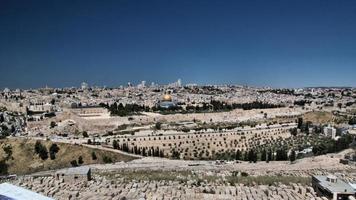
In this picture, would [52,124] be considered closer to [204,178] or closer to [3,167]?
[3,167]

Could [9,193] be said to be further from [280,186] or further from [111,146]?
[111,146]

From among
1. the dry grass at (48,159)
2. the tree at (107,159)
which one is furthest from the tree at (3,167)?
the tree at (107,159)

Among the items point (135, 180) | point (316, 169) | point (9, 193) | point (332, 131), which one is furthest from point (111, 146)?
point (9, 193)

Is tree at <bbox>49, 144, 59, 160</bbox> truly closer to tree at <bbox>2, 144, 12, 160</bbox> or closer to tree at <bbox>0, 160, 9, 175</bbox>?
tree at <bbox>2, 144, 12, 160</bbox>

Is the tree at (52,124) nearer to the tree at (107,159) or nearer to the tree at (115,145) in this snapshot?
the tree at (115,145)

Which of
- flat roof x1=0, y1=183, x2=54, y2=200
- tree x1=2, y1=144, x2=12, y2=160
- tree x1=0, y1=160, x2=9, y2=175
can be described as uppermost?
flat roof x1=0, y1=183, x2=54, y2=200

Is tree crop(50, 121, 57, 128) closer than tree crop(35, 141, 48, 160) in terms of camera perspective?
No

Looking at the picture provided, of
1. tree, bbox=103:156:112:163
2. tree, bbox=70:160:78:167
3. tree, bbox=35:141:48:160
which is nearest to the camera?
tree, bbox=70:160:78:167

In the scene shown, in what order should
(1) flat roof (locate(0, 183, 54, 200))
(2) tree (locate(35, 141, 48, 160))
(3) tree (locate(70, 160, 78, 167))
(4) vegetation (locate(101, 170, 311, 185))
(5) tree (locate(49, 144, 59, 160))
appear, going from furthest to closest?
(5) tree (locate(49, 144, 59, 160))
(2) tree (locate(35, 141, 48, 160))
(3) tree (locate(70, 160, 78, 167))
(4) vegetation (locate(101, 170, 311, 185))
(1) flat roof (locate(0, 183, 54, 200))

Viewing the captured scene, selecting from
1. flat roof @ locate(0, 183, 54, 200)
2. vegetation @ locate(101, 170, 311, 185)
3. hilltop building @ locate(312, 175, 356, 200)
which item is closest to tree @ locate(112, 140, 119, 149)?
vegetation @ locate(101, 170, 311, 185)
